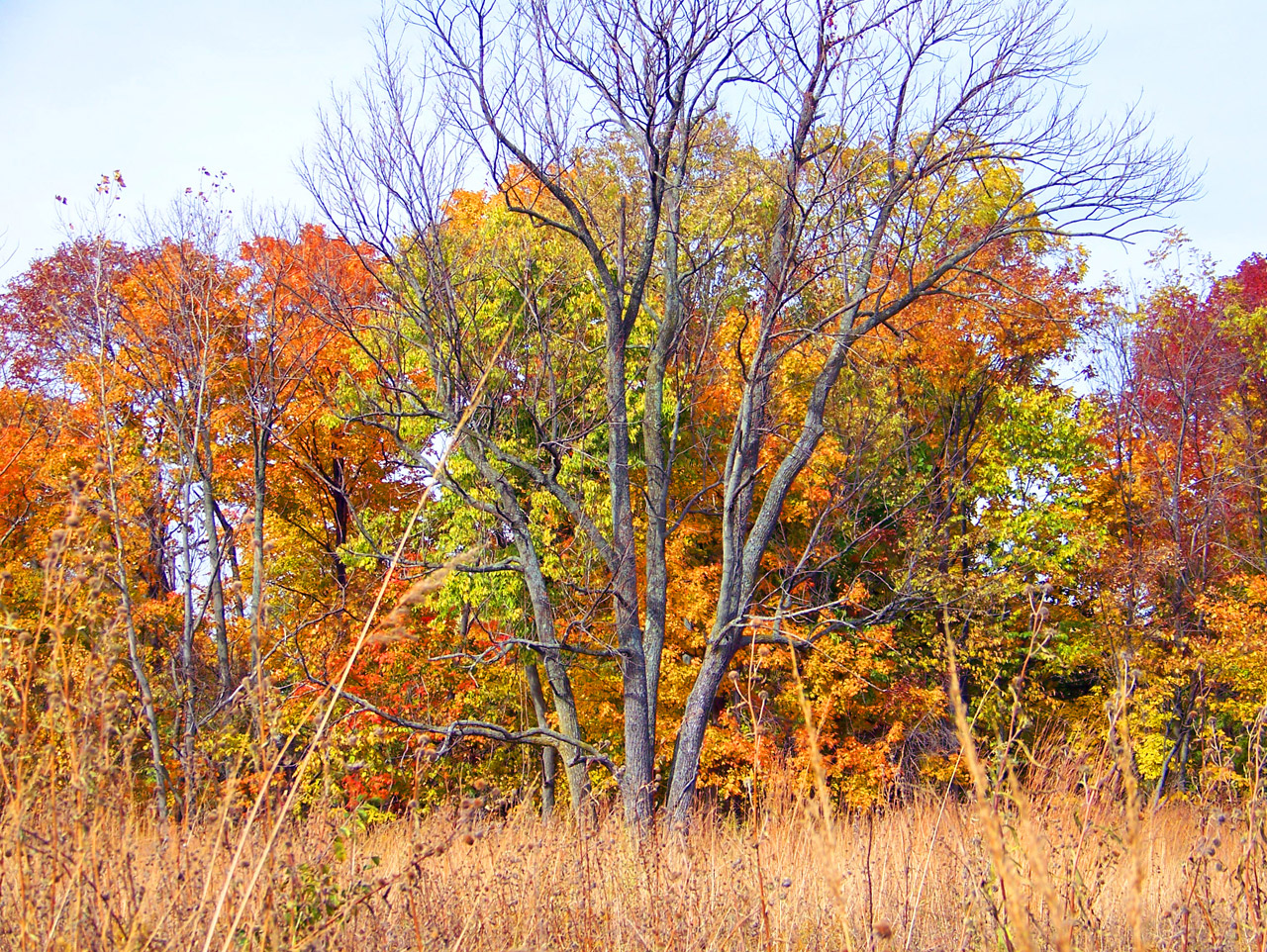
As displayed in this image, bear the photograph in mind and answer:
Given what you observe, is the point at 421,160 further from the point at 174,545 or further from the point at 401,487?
the point at 401,487

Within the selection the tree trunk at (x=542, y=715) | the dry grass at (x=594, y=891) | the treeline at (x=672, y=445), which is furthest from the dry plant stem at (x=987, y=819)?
the tree trunk at (x=542, y=715)

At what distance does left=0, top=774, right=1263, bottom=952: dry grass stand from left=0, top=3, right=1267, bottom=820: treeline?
15.6 ft

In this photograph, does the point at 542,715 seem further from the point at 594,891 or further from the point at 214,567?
the point at 594,891

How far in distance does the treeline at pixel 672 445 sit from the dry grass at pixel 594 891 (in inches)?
187

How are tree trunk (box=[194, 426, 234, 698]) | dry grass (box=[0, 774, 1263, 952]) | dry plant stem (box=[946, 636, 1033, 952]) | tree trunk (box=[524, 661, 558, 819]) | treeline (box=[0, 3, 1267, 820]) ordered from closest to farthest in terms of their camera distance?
1. dry plant stem (box=[946, 636, 1033, 952])
2. dry grass (box=[0, 774, 1263, 952])
3. treeline (box=[0, 3, 1267, 820])
4. tree trunk (box=[194, 426, 234, 698])
5. tree trunk (box=[524, 661, 558, 819])

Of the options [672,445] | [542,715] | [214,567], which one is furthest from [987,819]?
[542,715]

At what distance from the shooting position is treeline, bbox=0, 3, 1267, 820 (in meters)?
10.0

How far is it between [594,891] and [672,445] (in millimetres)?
7131

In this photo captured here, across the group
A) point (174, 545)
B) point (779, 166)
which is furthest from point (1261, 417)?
point (174, 545)

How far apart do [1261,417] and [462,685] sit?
56.5ft

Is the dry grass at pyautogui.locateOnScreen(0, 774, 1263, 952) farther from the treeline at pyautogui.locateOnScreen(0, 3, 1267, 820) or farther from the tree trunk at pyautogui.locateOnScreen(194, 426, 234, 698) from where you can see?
the tree trunk at pyautogui.locateOnScreen(194, 426, 234, 698)

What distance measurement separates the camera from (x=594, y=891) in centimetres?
395

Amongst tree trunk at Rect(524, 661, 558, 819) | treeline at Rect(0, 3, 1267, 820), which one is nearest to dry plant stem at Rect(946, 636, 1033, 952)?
treeline at Rect(0, 3, 1267, 820)

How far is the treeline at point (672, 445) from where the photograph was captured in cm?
1000
